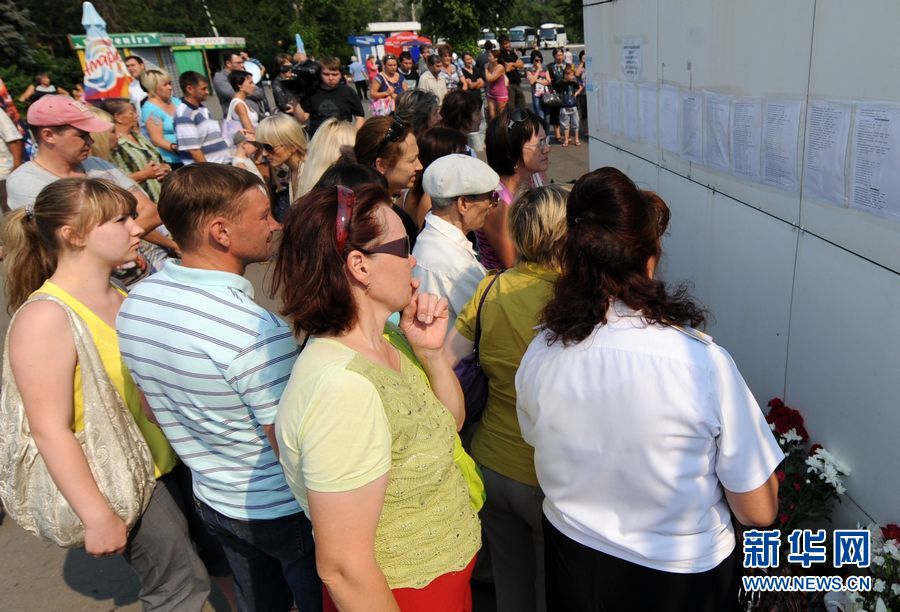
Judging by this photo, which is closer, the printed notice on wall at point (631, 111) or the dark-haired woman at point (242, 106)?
the printed notice on wall at point (631, 111)

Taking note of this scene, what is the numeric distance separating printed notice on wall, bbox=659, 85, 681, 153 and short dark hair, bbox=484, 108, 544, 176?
812 mm

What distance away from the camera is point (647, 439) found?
1.42 m

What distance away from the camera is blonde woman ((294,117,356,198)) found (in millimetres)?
3668

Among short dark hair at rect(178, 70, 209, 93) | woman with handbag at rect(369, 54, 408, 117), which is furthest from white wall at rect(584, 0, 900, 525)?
woman with handbag at rect(369, 54, 408, 117)

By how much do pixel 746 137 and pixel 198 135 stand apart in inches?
232

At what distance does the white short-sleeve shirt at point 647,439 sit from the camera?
1.38 m

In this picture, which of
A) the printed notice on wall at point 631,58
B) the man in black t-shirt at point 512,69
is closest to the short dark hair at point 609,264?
the printed notice on wall at point 631,58

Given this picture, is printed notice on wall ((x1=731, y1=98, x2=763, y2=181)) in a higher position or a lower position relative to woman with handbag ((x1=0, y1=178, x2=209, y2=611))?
higher

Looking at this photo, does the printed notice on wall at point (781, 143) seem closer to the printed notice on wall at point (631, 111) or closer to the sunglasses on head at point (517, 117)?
the sunglasses on head at point (517, 117)

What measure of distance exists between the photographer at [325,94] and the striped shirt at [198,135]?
1354 millimetres

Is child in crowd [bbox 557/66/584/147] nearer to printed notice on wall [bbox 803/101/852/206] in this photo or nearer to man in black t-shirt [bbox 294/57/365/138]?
man in black t-shirt [bbox 294/57/365/138]

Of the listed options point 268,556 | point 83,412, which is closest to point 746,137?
point 268,556

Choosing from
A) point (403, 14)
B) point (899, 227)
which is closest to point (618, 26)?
point (899, 227)

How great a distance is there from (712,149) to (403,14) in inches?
4268
